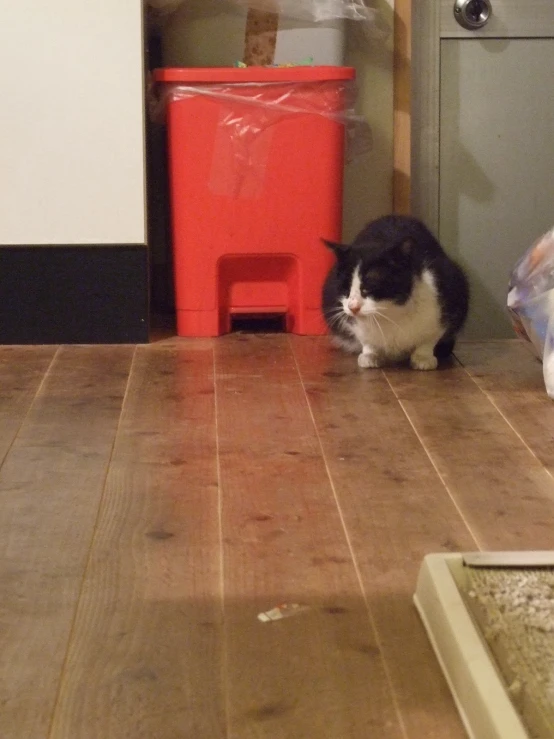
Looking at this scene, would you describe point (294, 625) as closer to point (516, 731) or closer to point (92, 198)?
point (516, 731)

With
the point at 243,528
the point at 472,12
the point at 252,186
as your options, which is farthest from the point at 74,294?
the point at 472,12

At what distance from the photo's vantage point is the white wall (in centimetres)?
214

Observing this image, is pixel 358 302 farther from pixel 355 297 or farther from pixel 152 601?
pixel 152 601

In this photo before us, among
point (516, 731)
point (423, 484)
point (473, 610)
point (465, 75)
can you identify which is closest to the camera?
point (516, 731)

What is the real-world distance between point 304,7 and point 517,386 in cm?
107

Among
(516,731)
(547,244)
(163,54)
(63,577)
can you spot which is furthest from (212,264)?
(516,731)

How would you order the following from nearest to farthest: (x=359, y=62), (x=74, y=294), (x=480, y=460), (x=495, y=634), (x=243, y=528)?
(x=495, y=634) < (x=243, y=528) < (x=480, y=460) < (x=74, y=294) < (x=359, y=62)

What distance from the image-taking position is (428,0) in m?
2.59

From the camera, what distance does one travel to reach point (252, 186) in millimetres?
2305

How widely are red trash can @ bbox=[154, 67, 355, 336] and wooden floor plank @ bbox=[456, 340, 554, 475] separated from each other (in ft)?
1.36

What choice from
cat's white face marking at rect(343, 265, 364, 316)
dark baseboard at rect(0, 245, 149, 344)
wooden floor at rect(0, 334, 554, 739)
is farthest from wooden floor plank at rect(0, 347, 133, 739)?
cat's white face marking at rect(343, 265, 364, 316)

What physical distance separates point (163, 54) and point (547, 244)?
44.5 inches

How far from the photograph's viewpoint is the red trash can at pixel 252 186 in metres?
2.25

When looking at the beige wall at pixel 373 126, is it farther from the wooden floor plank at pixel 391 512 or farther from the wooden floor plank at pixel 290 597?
the wooden floor plank at pixel 290 597
